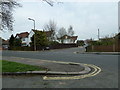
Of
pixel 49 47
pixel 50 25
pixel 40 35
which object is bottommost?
pixel 49 47

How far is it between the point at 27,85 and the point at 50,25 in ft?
194

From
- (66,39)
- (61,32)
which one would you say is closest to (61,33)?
(61,32)

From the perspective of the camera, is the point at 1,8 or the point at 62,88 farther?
the point at 1,8

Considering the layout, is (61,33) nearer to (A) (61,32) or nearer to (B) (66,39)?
(A) (61,32)

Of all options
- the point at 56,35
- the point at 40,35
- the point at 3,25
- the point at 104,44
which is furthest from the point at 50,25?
the point at 3,25

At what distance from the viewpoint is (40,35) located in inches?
1999

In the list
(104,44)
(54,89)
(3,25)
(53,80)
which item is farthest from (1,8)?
(104,44)

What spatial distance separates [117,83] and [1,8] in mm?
9558

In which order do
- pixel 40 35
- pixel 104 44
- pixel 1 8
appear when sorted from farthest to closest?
pixel 40 35, pixel 104 44, pixel 1 8

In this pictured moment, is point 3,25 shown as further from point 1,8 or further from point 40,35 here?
point 40,35

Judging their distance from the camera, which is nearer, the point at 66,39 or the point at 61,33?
the point at 61,33

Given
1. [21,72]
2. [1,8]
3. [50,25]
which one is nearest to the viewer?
[21,72]

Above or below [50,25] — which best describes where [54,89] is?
below

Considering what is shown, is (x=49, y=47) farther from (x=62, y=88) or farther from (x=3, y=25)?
(x=62, y=88)
